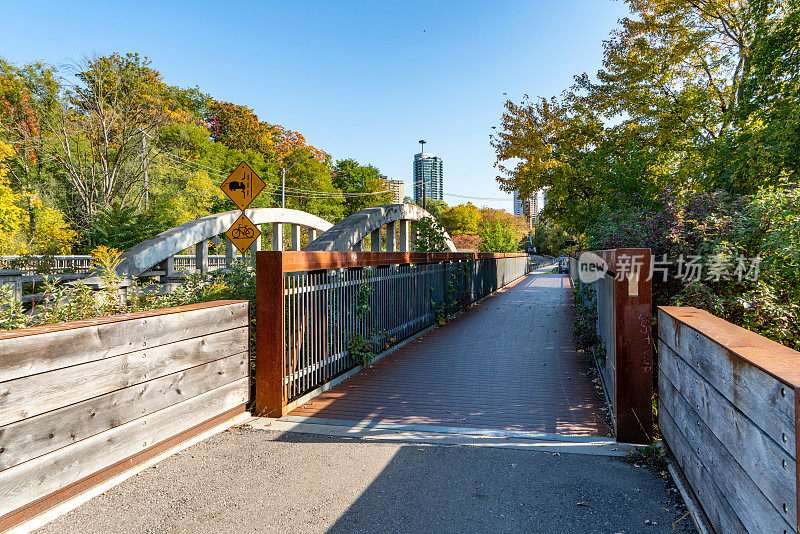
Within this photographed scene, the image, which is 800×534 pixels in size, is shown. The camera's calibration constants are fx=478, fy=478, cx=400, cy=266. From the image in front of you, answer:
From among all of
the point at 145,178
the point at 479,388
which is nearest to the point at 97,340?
the point at 479,388

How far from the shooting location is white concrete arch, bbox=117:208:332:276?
1609 centimetres

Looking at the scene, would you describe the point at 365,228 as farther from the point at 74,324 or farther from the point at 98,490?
the point at 98,490

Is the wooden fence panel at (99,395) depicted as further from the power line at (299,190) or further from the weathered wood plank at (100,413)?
the power line at (299,190)

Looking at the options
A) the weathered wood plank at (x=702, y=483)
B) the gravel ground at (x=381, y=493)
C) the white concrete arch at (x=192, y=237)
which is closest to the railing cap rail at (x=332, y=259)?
the gravel ground at (x=381, y=493)

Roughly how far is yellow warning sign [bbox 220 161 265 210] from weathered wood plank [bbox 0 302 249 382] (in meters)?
4.69

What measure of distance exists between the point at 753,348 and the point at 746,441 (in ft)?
1.43

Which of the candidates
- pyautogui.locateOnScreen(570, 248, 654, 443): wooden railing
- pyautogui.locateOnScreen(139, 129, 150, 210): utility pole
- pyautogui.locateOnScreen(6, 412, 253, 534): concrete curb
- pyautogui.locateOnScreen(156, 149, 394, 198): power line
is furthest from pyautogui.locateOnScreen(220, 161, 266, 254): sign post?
pyautogui.locateOnScreen(156, 149, 394, 198): power line

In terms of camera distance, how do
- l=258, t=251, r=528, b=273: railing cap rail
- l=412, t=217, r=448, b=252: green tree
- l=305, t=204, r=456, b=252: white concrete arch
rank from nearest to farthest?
l=258, t=251, r=528, b=273: railing cap rail → l=412, t=217, r=448, b=252: green tree → l=305, t=204, r=456, b=252: white concrete arch

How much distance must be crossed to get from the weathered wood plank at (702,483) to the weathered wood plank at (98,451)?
11.5 feet

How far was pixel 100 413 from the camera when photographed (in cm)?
305

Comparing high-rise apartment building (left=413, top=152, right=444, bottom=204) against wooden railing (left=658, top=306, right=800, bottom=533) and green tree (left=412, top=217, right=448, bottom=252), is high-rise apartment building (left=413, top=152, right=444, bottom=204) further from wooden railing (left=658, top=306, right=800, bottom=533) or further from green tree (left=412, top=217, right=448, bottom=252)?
wooden railing (left=658, top=306, right=800, bottom=533)

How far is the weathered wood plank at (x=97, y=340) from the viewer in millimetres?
2574

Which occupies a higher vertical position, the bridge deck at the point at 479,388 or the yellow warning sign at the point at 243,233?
the yellow warning sign at the point at 243,233

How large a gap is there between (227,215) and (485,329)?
43.8ft
